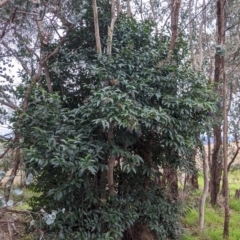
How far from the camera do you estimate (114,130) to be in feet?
12.4

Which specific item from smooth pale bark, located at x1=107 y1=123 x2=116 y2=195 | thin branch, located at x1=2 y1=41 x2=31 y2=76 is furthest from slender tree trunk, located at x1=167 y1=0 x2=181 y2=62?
thin branch, located at x1=2 y1=41 x2=31 y2=76

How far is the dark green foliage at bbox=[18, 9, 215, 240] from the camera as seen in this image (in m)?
3.47

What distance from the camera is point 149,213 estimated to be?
4.19m

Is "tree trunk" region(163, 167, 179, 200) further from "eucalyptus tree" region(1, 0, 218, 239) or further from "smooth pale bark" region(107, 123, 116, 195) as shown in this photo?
"smooth pale bark" region(107, 123, 116, 195)

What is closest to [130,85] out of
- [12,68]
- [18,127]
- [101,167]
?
[101,167]

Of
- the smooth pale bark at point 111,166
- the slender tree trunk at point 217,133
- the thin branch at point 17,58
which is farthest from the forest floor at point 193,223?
the thin branch at point 17,58

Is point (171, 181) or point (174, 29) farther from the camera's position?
point (171, 181)

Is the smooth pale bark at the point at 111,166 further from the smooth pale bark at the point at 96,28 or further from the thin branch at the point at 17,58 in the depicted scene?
the thin branch at the point at 17,58

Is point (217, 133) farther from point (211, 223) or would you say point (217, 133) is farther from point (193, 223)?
point (193, 223)

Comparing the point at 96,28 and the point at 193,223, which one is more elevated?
the point at 96,28

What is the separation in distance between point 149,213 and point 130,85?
1635mm

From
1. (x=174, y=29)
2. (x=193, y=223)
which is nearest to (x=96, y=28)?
(x=174, y=29)

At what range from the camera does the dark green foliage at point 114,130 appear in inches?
137

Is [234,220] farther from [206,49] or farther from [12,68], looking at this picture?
[12,68]
